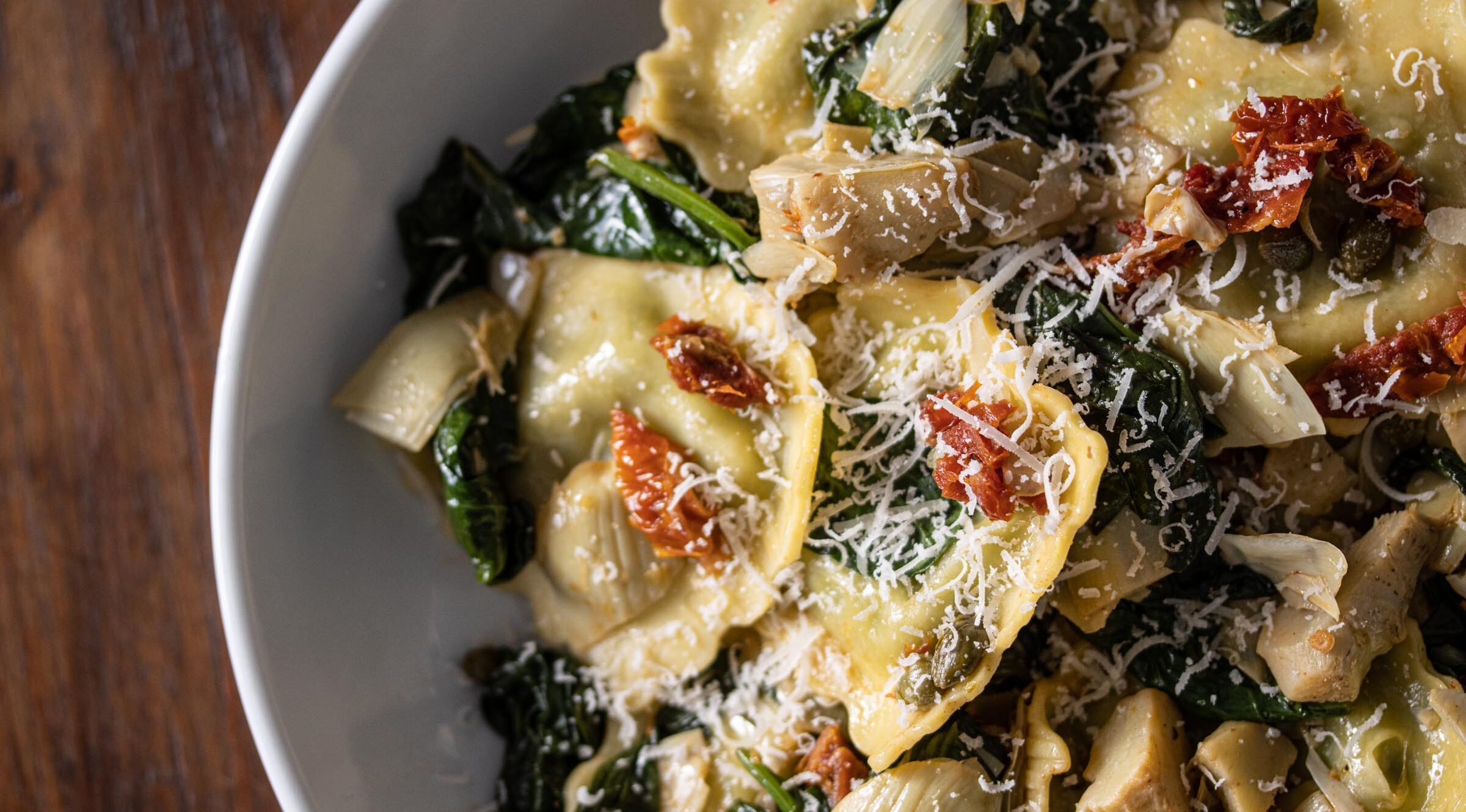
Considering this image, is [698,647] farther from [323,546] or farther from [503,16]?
[503,16]

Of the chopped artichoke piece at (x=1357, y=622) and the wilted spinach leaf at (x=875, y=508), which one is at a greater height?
the wilted spinach leaf at (x=875, y=508)

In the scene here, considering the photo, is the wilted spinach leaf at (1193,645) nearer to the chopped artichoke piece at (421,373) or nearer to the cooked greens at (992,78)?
the cooked greens at (992,78)

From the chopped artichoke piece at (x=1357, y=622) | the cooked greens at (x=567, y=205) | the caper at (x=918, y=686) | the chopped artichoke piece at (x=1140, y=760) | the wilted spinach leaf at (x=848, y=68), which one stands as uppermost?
the wilted spinach leaf at (x=848, y=68)

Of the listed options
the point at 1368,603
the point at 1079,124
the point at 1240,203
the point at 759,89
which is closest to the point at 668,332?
the point at 759,89

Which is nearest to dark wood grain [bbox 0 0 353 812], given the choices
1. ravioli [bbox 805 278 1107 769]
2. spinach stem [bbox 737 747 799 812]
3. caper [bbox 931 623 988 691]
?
spinach stem [bbox 737 747 799 812]

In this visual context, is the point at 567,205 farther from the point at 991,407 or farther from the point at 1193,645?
the point at 1193,645

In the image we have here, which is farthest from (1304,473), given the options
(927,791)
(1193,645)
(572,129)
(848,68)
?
(572,129)

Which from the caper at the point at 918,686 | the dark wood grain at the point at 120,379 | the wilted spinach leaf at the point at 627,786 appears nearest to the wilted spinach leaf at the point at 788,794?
the wilted spinach leaf at the point at 627,786

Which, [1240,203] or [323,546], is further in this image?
[323,546]
